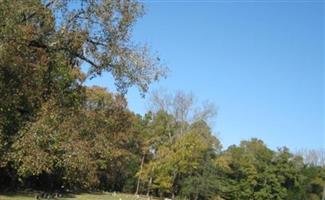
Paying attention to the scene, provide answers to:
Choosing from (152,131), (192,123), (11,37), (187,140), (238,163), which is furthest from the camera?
(238,163)

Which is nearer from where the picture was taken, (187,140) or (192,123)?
(187,140)

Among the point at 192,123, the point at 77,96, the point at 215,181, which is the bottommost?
the point at 77,96

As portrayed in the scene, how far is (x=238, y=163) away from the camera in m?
75.1

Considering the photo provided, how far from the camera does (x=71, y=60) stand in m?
13.3

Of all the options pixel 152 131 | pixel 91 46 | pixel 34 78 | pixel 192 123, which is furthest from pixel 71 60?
pixel 152 131

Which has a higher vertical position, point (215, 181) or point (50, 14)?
point (215, 181)

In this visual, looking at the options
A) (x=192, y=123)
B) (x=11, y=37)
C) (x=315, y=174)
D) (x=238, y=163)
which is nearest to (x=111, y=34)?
(x=11, y=37)

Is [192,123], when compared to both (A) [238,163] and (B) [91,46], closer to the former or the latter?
(A) [238,163]

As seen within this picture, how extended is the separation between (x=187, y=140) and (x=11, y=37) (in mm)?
46701

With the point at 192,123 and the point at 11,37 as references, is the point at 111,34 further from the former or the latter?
the point at 192,123

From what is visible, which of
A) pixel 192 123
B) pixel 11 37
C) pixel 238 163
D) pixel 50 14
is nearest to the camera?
pixel 11 37

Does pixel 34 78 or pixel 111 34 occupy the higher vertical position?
pixel 111 34

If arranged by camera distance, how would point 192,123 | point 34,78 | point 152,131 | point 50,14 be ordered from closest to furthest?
1. point 50,14
2. point 34,78
3. point 192,123
4. point 152,131

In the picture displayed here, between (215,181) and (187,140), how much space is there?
1279 cm
